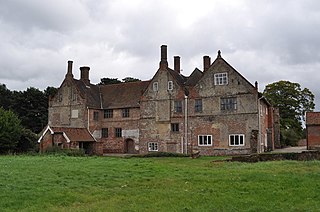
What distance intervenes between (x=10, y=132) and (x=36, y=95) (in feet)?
116

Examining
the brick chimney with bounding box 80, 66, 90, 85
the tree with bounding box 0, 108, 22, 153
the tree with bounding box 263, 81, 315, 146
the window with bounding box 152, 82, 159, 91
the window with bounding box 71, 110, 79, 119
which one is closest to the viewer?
the tree with bounding box 0, 108, 22, 153

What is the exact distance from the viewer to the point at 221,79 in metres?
47.2

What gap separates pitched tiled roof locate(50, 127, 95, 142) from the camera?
4925 cm

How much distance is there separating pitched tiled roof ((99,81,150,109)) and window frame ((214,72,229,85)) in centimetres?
1151

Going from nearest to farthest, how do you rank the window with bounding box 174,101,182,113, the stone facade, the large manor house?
the large manor house
the stone facade
the window with bounding box 174,101,182,113

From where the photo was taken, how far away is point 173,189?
15.2 meters

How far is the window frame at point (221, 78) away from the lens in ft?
154

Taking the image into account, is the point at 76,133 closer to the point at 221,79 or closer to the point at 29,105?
the point at 221,79

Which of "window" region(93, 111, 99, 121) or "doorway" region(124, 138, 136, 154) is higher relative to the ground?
"window" region(93, 111, 99, 121)

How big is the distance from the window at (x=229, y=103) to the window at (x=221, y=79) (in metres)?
2.04

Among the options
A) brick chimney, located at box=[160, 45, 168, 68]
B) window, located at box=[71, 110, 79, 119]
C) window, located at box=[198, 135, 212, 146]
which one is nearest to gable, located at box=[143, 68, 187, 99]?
brick chimney, located at box=[160, 45, 168, 68]

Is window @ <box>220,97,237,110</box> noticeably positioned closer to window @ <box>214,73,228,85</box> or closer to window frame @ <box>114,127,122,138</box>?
window @ <box>214,73,228,85</box>

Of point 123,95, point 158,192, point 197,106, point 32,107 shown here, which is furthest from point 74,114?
point 158,192

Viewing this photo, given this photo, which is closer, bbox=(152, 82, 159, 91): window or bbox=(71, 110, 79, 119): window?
bbox=(152, 82, 159, 91): window
